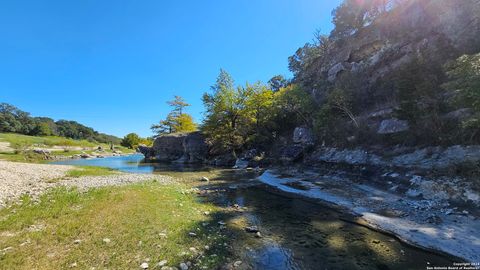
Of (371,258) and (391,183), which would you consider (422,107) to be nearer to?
(391,183)

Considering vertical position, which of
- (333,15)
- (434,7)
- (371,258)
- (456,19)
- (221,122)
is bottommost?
(371,258)

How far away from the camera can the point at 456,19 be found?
2628 centimetres

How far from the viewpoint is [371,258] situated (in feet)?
25.2

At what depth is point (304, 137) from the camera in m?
33.6

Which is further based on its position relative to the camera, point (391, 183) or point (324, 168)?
point (324, 168)

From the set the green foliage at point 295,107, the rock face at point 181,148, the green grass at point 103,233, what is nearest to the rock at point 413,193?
the green grass at point 103,233

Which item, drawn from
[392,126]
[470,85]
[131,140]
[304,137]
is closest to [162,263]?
[470,85]

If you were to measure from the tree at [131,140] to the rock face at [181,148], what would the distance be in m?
79.5

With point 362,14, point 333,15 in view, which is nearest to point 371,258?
point 362,14

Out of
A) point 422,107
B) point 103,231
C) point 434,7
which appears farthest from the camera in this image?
point 434,7

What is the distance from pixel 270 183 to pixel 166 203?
35.5ft

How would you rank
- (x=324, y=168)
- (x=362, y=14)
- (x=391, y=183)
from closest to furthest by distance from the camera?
(x=391, y=183) < (x=324, y=168) < (x=362, y=14)

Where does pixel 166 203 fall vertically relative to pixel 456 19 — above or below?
below

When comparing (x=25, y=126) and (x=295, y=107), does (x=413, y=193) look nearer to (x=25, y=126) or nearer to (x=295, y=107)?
(x=295, y=107)
